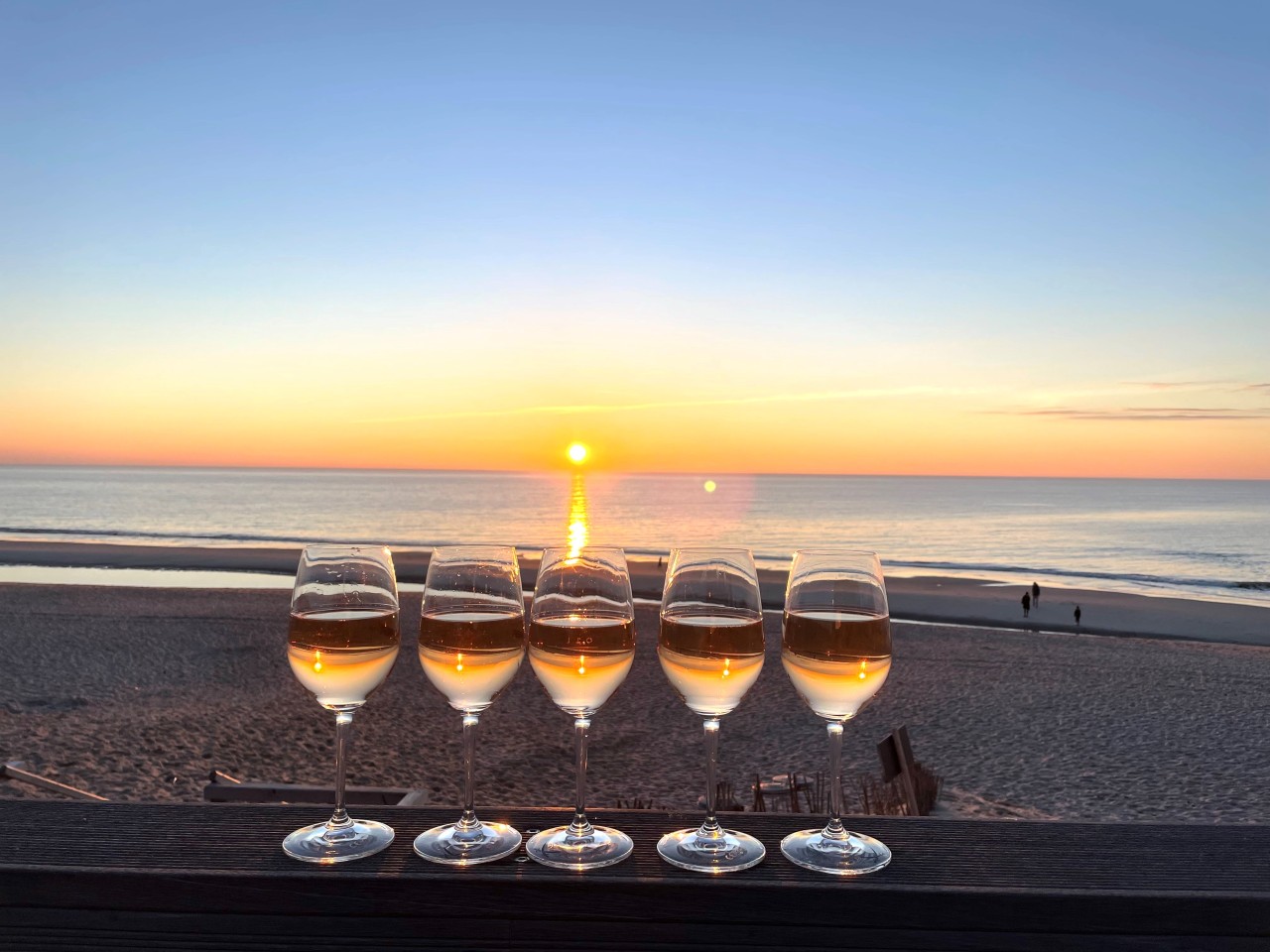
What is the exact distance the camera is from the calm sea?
5191 cm

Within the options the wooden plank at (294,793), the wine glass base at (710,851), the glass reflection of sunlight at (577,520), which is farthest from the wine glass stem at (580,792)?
the glass reflection of sunlight at (577,520)

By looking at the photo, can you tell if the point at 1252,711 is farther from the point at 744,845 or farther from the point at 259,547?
the point at 259,547

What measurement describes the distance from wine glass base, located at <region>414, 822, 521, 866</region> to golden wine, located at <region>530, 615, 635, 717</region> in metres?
0.21

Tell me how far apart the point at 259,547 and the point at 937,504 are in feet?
301

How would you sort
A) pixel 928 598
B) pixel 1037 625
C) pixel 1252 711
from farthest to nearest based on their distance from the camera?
pixel 928 598 → pixel 1037 625 → pixel 1252 711

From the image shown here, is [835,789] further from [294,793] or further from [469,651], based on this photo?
[294,793]

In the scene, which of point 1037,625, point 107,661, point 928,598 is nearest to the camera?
point 107,661

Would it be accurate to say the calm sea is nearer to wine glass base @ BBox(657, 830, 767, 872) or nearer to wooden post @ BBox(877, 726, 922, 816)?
wooden post @ BBox(877, 726, 922, 816)

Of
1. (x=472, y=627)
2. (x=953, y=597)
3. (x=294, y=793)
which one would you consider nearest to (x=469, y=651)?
(x=472, y=627)

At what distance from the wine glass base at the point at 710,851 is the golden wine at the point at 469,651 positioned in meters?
0.36

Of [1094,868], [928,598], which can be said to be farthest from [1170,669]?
[1094,868]

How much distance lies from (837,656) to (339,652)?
30.9 inches

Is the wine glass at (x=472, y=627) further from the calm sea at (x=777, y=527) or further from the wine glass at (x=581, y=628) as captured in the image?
the calm sea at (x=777, y=527)

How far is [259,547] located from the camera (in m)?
52.5
